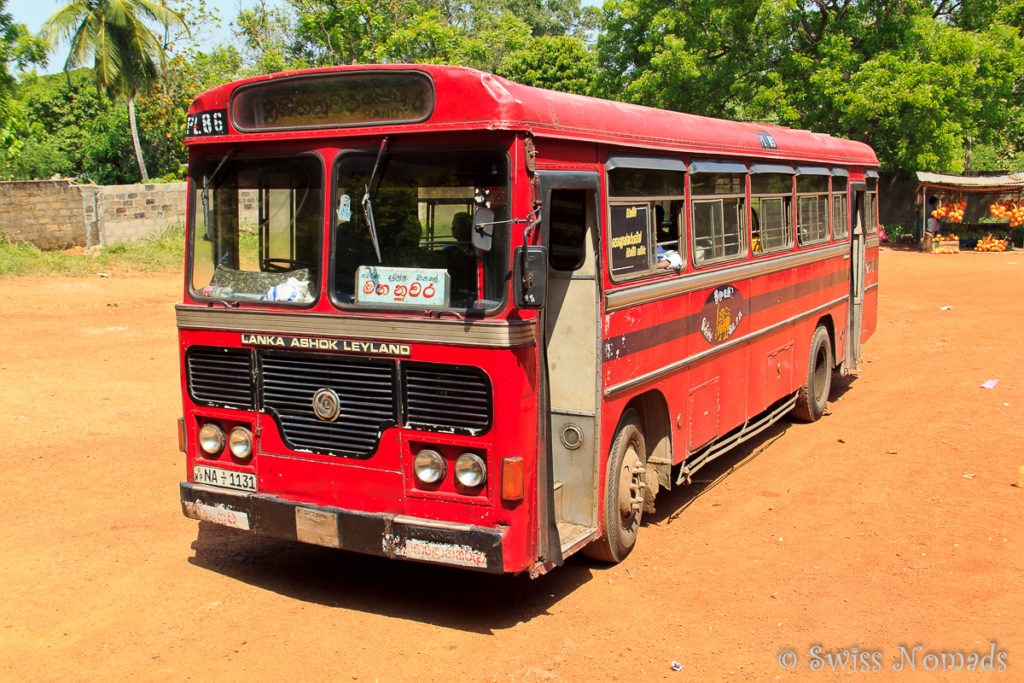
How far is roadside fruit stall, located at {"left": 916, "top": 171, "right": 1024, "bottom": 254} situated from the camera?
2988 centimetres

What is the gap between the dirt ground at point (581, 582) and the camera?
4859 mm

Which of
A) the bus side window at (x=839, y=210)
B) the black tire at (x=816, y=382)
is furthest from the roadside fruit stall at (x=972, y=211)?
the black tire at (x=816, y=382)

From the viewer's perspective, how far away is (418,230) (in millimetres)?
4871

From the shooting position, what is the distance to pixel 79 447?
28.9 ft

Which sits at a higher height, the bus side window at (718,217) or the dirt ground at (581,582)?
the bus side window at (718,217)

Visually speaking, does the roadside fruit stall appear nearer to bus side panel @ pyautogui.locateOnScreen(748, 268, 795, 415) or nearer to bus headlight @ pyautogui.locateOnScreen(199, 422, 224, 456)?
bus side panel @ pyautogui.locateOnScreen(748, 268, 795, 415)

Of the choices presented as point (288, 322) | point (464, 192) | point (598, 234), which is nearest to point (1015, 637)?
point (598, 234)

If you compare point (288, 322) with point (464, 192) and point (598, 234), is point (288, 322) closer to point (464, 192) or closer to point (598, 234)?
point (464, 192)

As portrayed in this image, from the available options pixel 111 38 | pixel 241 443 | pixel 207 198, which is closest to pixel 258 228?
pixel 207 198

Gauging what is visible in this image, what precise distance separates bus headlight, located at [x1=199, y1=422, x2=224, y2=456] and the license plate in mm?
114

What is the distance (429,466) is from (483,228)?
1310 mm

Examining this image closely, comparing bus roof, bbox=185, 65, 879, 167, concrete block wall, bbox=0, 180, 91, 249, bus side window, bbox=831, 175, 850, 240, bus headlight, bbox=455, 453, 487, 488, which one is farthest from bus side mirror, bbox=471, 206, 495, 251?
concrete block wall, bbox=0, 180, 91, 249

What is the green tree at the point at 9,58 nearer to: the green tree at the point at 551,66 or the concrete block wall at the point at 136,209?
the concrete block wall at the point at 136,209

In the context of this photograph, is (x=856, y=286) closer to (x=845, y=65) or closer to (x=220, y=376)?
(x=220, y=376)
